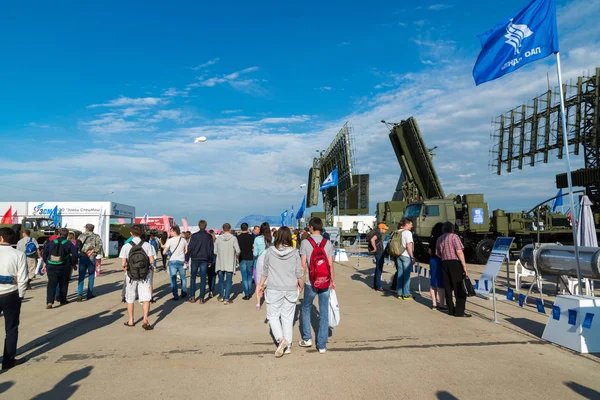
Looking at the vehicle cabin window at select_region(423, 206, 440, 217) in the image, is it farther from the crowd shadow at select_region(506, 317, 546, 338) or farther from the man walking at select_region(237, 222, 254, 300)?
the crowd shadow at select_region(506, 317, 546, 338)

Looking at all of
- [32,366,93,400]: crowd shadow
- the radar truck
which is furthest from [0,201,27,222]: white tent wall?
[32,366,93,400]: crowd shadow

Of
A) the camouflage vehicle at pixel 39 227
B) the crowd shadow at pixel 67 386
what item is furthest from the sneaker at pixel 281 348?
the camouflage vehicle at pixel 39 227

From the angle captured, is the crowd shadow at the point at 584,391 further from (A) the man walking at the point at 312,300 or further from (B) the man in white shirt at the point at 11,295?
(B) the man in white shirt at the point at 11,295

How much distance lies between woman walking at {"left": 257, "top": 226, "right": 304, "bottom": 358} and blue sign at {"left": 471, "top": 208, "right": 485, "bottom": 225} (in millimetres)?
14215

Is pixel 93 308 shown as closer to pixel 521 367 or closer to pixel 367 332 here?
pixel 367 332

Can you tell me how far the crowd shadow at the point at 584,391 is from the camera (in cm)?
358

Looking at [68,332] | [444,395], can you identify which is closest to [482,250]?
[444,395]

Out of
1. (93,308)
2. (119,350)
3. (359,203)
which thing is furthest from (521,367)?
(359,203)

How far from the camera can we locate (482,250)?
17.5 m

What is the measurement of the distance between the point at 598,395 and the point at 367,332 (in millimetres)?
2925

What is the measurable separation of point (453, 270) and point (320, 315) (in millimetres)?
3146

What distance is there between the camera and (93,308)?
8.39m

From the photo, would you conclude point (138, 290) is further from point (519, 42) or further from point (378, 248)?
point (519, 42)

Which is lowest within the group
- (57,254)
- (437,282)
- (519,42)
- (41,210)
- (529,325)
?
(529,325)
